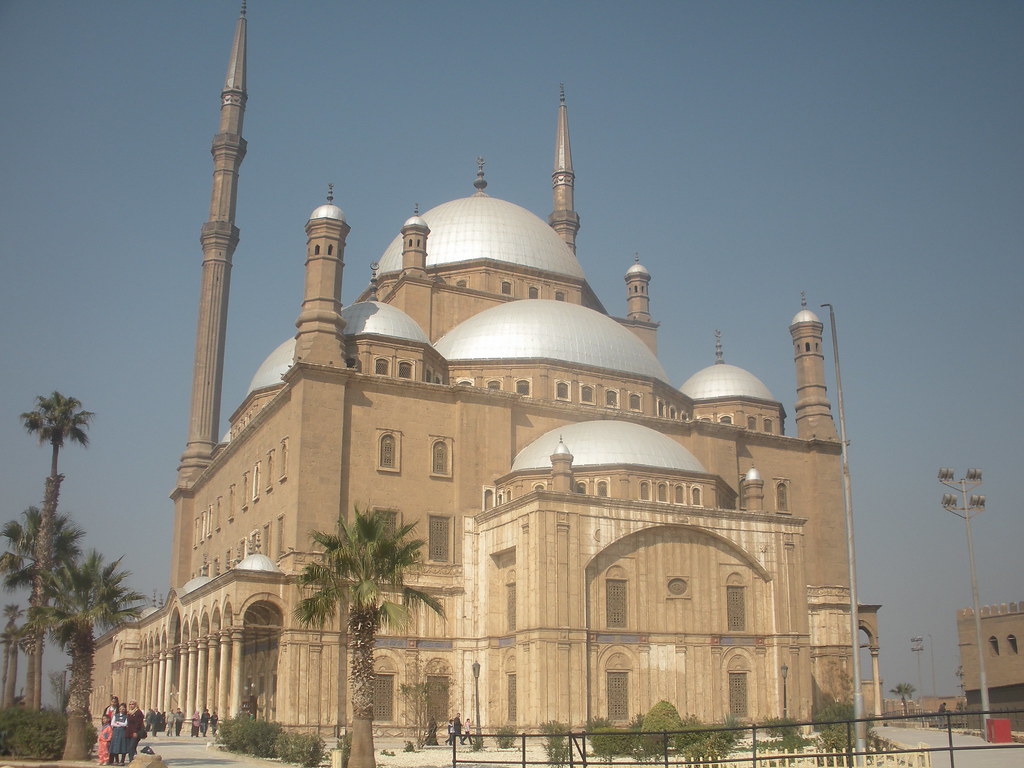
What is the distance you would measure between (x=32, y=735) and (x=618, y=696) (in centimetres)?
1742

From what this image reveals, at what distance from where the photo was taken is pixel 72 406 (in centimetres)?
3694

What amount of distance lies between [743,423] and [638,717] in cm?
1943

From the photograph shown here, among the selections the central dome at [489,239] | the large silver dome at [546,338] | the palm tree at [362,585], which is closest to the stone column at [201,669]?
the large silver dome at [546,338]

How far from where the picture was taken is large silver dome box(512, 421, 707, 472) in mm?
36719

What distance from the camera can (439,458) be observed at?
38.0 metres

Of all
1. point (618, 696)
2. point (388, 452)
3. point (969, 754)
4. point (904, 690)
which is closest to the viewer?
point (969, 754)

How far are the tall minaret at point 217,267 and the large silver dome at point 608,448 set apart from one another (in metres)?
20.3

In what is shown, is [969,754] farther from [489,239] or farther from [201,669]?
[489,239]

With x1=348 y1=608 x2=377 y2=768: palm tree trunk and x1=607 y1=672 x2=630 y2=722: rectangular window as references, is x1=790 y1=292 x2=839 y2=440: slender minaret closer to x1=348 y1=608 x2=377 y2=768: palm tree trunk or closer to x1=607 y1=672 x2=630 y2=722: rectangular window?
x1=607 y1=672 x2=630 y2=722: rectangular window

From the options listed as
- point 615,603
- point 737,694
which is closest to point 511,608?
point 615,603

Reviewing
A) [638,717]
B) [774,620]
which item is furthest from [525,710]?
[774,620]

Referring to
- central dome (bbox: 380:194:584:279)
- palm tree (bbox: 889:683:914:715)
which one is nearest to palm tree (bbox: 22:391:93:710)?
central dome (bbox: 380:194:584:279)

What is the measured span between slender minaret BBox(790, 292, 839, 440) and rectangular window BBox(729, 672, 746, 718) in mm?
15556

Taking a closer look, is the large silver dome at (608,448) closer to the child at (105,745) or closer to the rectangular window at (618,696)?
the rectangular window at (618,696)
